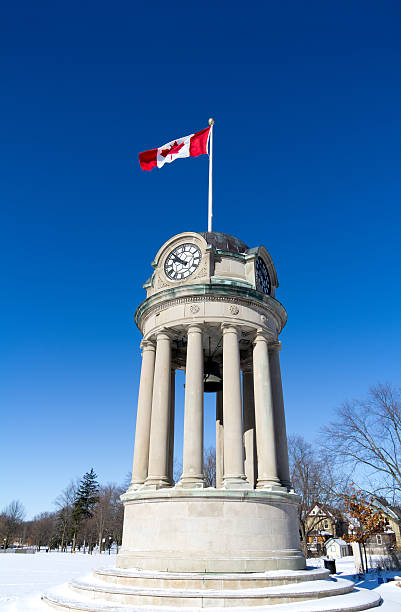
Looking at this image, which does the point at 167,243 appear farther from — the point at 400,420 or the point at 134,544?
the point at 400,420

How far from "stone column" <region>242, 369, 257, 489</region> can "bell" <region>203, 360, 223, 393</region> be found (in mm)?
1797

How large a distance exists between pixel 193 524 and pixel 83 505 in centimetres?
8114

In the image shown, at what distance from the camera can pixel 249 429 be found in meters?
22.9

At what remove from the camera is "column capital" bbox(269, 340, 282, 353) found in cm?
2231

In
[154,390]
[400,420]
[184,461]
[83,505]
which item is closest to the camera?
[184,461]

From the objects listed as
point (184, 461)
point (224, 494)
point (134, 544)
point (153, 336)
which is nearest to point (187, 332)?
point (153, 336)

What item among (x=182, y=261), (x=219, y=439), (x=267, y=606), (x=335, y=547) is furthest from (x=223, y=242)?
(x=335, y=547)

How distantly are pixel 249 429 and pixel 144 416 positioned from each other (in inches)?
235

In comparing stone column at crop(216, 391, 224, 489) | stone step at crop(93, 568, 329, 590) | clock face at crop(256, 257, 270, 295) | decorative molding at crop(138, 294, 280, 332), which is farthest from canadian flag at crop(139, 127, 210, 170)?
stone step at crop(93, 568, 329, 590)

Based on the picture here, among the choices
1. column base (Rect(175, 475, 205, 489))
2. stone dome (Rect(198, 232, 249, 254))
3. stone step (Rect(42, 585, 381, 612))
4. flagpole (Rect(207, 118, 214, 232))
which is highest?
flagpole (Rect(207, 118, 214, 232))

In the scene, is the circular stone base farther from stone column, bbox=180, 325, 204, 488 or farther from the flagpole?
the flagpole

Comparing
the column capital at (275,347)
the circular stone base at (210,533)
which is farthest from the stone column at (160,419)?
the column capital at (275,347)

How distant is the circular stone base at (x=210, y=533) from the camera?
15305 mm

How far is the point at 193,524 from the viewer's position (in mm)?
15680
